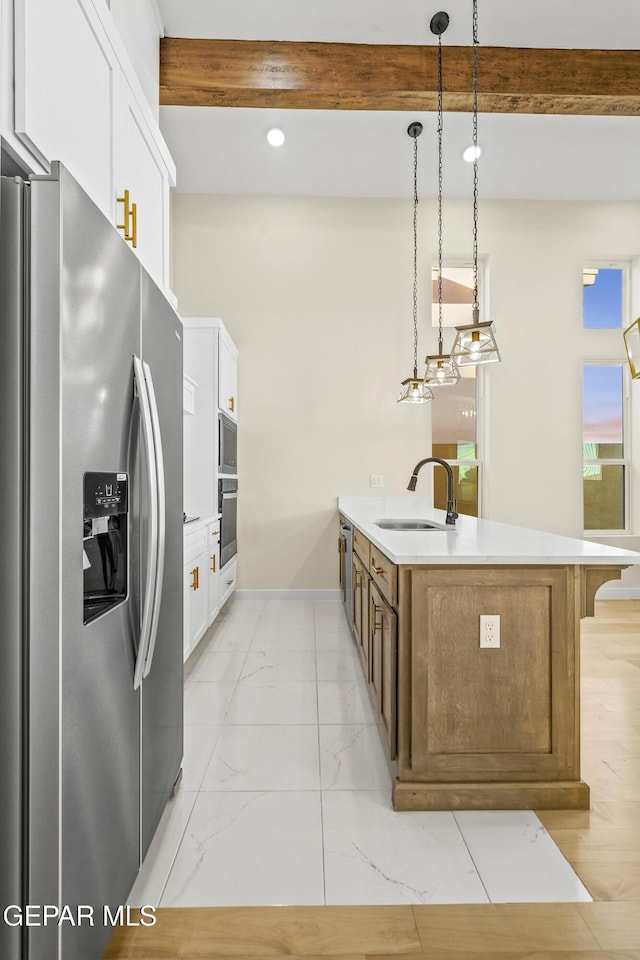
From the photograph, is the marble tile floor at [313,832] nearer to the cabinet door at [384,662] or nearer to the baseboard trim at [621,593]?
the cabinet door at [384,662]

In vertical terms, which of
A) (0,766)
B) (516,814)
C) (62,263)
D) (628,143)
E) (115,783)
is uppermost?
(628,143)

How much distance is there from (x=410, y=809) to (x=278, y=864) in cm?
50

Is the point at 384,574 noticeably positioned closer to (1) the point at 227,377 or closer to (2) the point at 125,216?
(2) the point at 125,216

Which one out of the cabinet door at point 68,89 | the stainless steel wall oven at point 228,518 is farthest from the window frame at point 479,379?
the cabinet door at point 68,89

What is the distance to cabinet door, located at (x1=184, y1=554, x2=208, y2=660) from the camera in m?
3.00

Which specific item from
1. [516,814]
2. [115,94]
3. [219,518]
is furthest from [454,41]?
[516,814]

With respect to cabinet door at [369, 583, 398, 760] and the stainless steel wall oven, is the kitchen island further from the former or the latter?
the stainless steel wall oven

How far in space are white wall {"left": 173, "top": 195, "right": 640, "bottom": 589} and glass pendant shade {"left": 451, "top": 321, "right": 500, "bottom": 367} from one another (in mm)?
2596

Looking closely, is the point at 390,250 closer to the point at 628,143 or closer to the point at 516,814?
the point at 628,143

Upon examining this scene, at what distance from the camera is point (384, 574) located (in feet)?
7.19

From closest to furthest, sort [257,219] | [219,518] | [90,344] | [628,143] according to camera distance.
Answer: [90,344], [219,518], [628,143], [257,219]

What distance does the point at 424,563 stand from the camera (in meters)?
1.84

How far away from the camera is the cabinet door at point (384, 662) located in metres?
1.94

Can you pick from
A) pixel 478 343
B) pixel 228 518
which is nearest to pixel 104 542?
pixel 478 343
